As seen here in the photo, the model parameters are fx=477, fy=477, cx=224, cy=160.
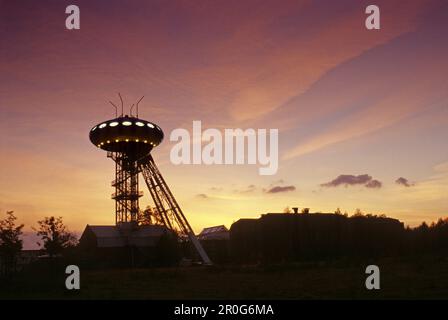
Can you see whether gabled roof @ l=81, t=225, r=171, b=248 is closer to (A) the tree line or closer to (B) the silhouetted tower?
(B) the silhouetted tower

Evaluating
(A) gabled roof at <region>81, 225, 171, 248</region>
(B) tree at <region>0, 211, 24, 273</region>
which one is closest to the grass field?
(B) tree at <region>0, 211, 24, 273</region>

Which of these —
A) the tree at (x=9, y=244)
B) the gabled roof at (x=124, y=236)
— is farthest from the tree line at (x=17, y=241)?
the gabled roof at (x=124, y=236)

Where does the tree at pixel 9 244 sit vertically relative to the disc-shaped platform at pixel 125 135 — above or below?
below

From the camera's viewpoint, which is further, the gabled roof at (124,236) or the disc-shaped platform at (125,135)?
the disc-shaped platform at (125,135)

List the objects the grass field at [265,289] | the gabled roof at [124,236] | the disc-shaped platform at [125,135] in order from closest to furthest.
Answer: the grass field at [265,289]
the gabled roof at [124,236]
the disc-shaped platform at [125,135]

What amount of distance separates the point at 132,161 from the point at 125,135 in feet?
17.3

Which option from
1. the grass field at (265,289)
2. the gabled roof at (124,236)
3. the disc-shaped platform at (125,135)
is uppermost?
the disc-shaped platform at (125,135)

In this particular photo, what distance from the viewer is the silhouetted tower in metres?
72.4

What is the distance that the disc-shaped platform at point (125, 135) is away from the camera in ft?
237

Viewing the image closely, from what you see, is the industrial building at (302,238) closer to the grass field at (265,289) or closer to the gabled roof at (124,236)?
the gabled roof at (124,236)

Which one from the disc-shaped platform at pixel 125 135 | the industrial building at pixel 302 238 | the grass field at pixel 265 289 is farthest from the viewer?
the disc-shaped platform at pixel 125 135

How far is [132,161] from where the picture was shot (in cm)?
7569

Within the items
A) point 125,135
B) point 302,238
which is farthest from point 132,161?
point 302,238
